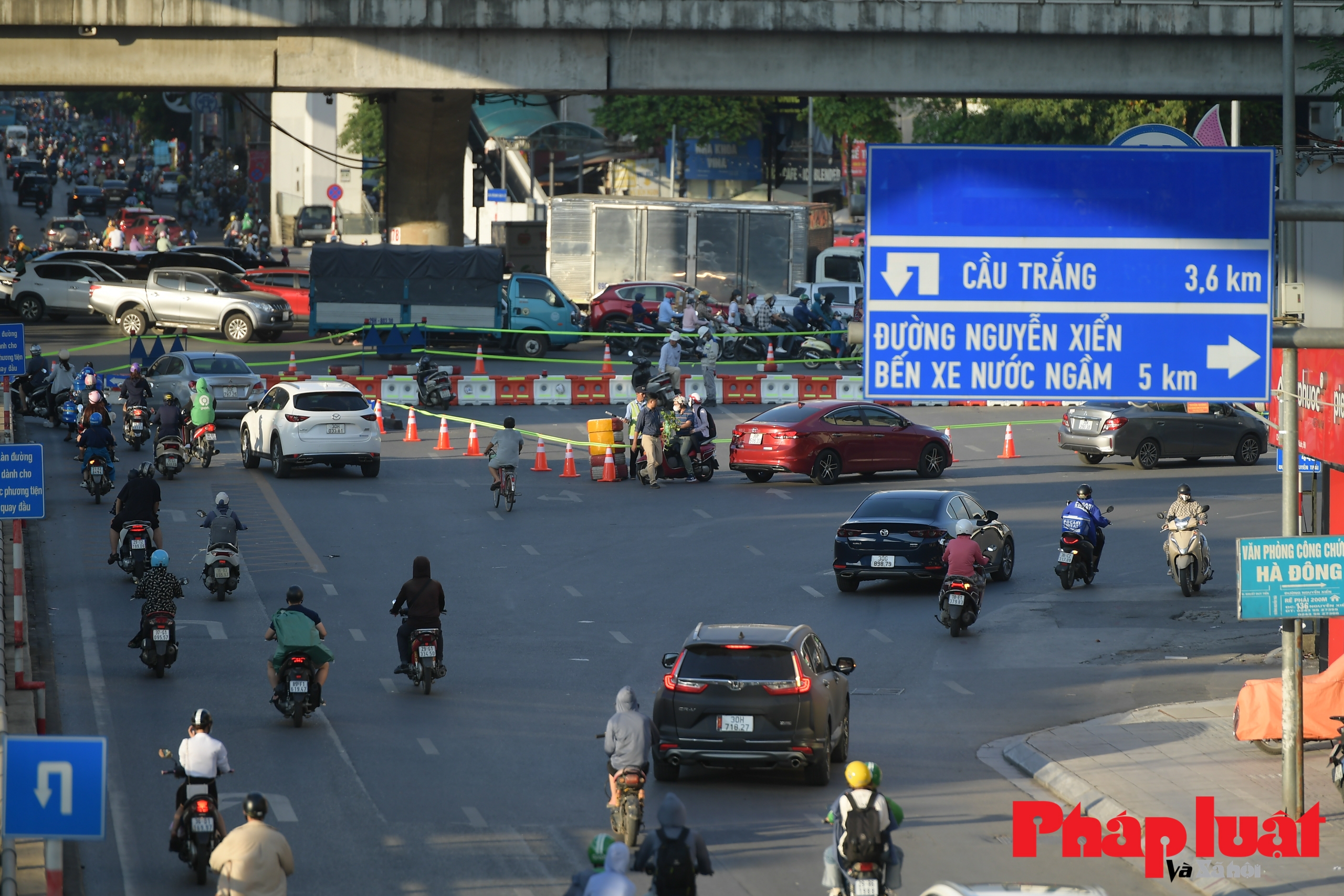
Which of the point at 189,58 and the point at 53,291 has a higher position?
the point at 189,58

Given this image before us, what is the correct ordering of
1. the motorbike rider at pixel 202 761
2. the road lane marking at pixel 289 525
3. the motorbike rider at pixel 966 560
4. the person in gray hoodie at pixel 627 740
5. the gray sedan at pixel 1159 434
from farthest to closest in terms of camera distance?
the gray sedan at pixel 1159 434 → the road lane marking at pixel 289 525 → the motorbike rider at pixel 966 560 → the person in gray hoodie at pixel 627 740 → the motorbike rider at pixel 202 761

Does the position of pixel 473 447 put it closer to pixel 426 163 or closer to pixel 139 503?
pixel 139 503

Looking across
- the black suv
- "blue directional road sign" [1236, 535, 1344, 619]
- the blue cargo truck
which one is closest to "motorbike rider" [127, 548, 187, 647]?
the black suv

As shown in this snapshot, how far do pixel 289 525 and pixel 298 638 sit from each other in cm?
1048

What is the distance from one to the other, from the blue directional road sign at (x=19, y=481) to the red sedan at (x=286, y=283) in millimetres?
34373

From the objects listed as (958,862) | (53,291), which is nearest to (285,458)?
(958,862)

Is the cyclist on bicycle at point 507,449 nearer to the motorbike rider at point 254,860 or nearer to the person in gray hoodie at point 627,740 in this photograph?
the person in gray hoodie at point 627,740

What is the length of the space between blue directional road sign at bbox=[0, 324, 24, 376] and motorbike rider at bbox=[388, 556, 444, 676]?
8.98 meters

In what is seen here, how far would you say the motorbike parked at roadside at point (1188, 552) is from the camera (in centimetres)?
2430

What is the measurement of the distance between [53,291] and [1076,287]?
45313 millimetres

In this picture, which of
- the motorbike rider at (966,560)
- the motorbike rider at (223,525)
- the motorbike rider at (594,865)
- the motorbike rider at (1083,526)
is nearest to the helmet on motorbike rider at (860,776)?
the motorbike rider at (594,865)

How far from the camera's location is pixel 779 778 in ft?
53.4

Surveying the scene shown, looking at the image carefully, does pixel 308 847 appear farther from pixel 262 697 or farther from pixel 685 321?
pixel 685 321

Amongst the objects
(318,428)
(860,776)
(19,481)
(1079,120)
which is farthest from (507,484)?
(1079,120)
